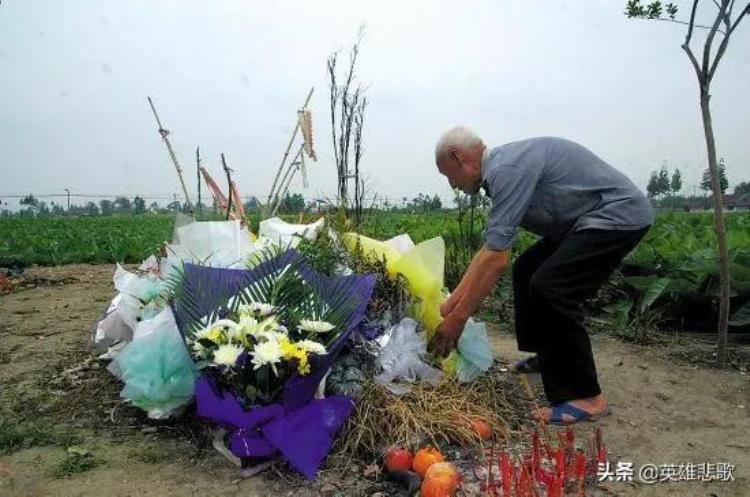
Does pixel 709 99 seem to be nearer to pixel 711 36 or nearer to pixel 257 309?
pixel 711 36

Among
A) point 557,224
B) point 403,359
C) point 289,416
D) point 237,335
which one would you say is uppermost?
point 557,224

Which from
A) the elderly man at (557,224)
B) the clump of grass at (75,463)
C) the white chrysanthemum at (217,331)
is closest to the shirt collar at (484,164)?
the elderly man at (557,224)

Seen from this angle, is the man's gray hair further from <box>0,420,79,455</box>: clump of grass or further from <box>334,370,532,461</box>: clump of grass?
<box>0,420,79,455</box>: clump of grass

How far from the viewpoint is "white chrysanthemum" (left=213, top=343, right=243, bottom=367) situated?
7.74 feet

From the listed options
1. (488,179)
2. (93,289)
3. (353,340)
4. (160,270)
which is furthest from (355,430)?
(93,289)

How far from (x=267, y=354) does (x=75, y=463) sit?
3.22 feet

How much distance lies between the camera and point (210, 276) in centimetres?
302

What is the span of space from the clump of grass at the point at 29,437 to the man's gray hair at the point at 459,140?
2247mm

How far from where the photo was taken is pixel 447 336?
302cm

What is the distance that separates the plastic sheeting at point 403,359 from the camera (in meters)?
2.91

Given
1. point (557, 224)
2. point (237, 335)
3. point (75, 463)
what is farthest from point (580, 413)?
point (75, 463)

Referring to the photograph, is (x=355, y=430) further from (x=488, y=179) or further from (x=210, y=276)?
(x=488, y=179)

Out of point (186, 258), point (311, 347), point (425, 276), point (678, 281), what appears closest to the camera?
point (311, 347)

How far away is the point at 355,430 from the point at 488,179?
4.32 ft
